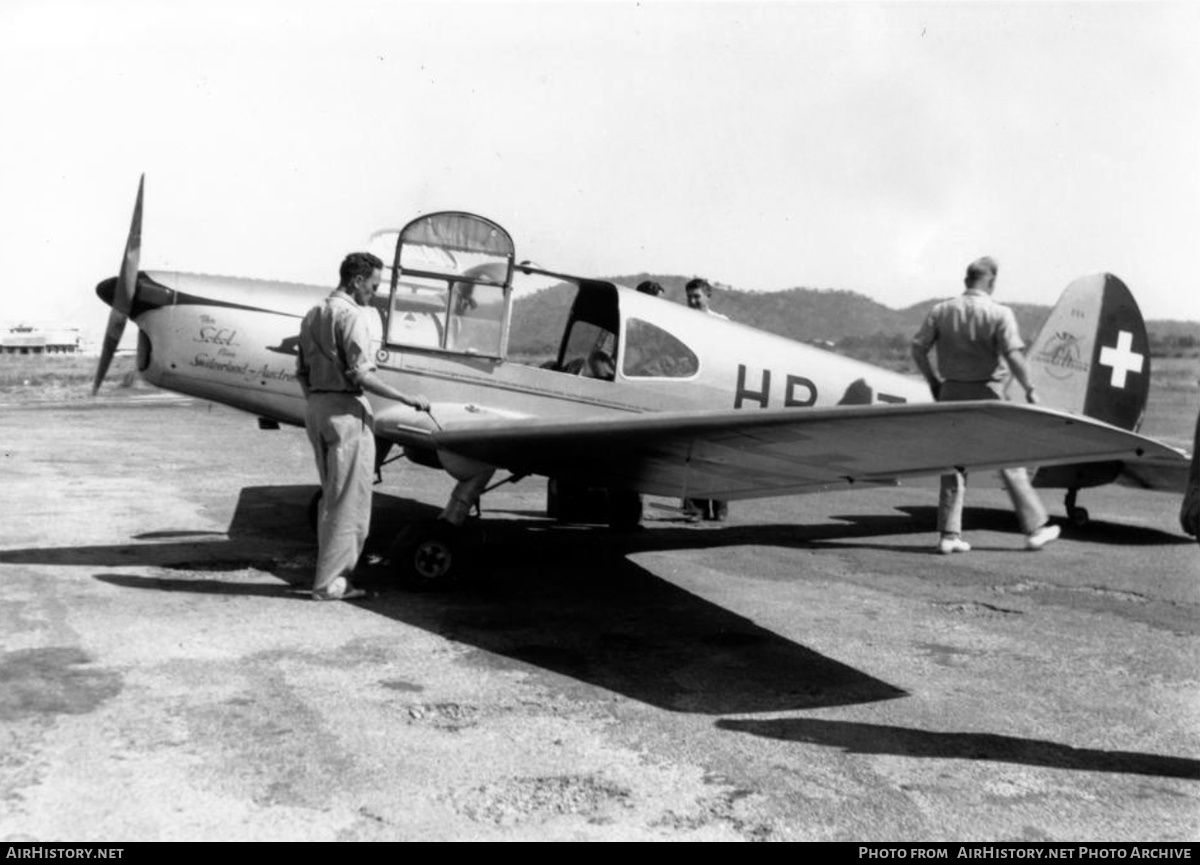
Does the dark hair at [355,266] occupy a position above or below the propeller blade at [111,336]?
above

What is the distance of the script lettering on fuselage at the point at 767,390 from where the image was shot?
278 inches

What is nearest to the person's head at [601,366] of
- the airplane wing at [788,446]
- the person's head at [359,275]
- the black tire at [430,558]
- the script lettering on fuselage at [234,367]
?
the airplane wing at [788,446]

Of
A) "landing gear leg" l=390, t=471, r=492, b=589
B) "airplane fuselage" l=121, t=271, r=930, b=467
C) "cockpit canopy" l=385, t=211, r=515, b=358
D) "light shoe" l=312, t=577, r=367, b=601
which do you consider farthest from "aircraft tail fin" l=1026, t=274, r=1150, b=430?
Answer: "light shoe" l=312, t=577, r=367, b=601

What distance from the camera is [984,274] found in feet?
22.4

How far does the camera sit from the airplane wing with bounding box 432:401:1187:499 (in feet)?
11.8

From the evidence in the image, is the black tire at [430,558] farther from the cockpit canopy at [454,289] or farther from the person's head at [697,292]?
Answer: the person's head at [697,292]

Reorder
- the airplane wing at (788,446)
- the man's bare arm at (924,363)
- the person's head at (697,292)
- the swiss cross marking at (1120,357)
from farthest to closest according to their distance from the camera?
the swiss cross marking at (1120,357) < the person's head at (697,292) < the man's bare arm at (924,363) < the airplane wing at (788,446)

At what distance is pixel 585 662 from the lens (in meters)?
4.45

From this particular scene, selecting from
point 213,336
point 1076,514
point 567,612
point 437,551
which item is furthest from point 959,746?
point 1076,514

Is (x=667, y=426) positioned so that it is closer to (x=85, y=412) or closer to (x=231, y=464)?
(x=231, y=464)

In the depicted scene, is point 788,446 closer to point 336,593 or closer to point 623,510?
point 336,593

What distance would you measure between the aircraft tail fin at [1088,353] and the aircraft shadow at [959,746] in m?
5.36
